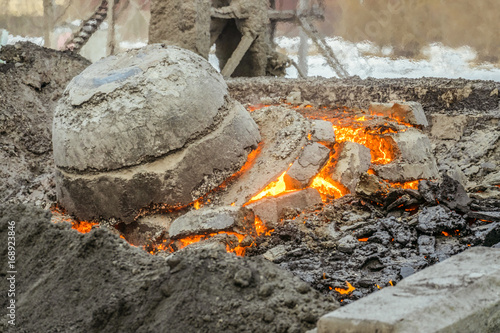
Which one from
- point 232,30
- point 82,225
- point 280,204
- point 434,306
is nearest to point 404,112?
point 280,204

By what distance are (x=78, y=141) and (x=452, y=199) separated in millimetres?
2960

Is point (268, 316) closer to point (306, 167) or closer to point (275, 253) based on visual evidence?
point (275, 253)

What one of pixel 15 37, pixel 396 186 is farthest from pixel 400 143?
pixel 15 37

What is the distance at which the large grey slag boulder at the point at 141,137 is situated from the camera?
12.7 feet

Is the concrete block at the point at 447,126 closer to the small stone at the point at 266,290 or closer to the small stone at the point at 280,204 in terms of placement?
the small stone at the point at 280,204

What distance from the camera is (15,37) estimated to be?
14.2 m

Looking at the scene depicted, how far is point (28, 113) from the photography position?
248 inches

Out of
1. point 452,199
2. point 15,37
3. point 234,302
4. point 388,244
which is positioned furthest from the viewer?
point 15,37

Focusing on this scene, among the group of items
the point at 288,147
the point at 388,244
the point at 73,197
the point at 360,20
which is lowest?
the point at 388,244

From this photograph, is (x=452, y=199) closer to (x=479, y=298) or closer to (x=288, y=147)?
(x=288, y=147)

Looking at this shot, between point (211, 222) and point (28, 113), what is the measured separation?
3.69 metres

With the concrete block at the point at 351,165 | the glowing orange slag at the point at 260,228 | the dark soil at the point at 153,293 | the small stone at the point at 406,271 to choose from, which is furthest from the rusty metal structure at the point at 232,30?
the small stone at the point at 406,271

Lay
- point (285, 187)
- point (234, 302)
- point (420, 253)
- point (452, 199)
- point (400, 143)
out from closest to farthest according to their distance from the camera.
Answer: point (234, 302) → point (420, 253) → point (452, 199) → point (285, 187) → point (400, 143)

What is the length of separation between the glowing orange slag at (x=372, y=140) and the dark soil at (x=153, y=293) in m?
2.81
